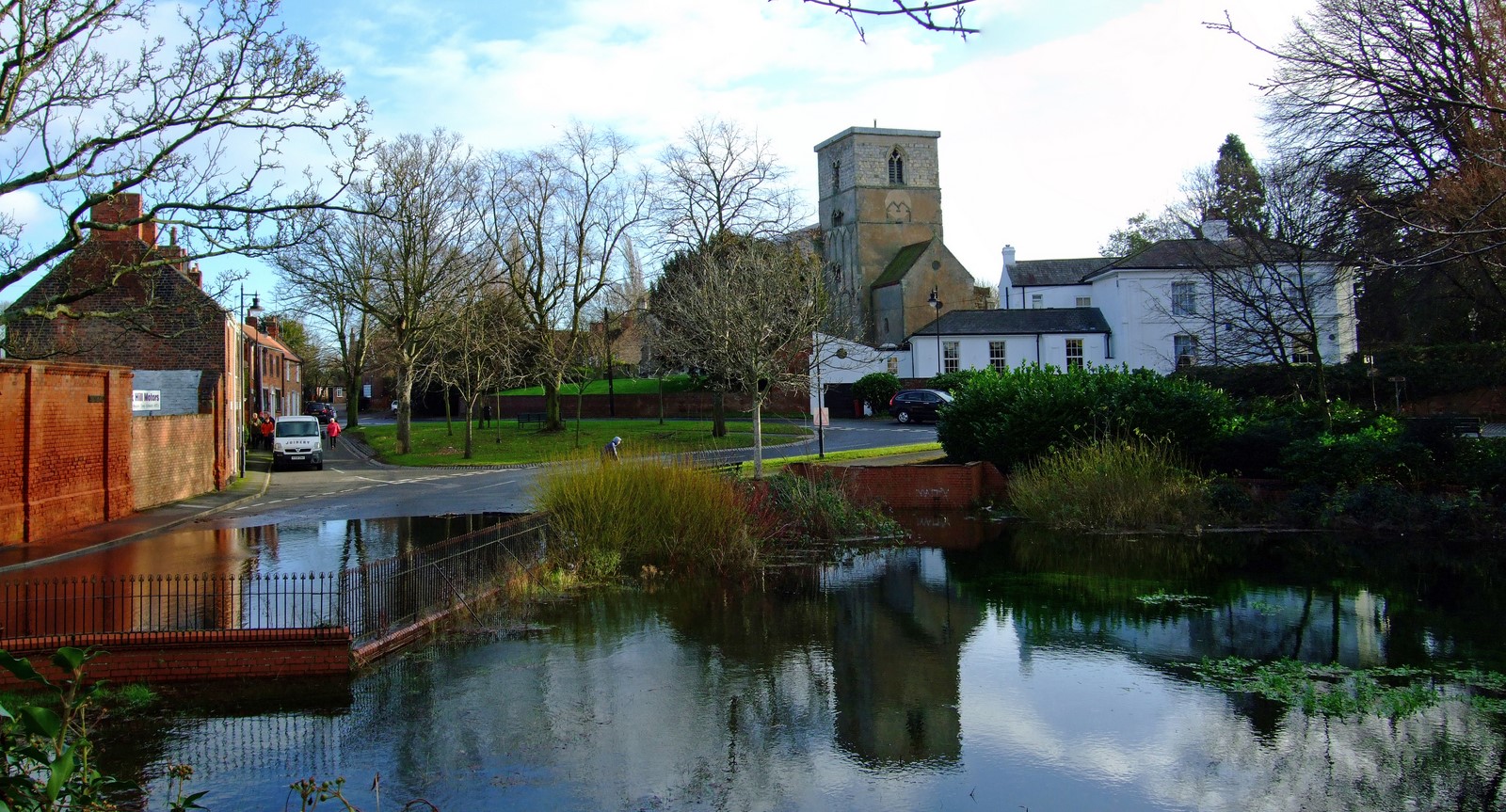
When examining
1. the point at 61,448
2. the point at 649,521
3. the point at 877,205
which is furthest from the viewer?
the point at 877,205

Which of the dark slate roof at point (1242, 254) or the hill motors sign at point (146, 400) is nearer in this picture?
the dark slate roof at point (1242, 254)

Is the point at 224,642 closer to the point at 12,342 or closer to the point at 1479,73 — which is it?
the point at 12,342

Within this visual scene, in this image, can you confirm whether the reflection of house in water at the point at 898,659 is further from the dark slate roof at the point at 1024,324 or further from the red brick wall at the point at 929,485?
the dark slate roof at the point at 1024,324

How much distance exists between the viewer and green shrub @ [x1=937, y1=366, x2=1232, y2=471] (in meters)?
21.0

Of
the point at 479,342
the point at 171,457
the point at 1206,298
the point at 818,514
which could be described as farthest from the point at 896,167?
the point at 818,514

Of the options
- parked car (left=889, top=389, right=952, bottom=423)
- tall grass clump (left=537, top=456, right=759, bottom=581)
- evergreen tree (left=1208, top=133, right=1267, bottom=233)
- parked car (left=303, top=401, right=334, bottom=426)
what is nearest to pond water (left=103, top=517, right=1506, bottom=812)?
tall grass clump (left=537, top=456, right=759, bottom=581)

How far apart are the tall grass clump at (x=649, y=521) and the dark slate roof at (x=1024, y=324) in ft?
131

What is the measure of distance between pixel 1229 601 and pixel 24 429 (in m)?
19.2

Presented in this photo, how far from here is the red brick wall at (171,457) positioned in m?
23.4

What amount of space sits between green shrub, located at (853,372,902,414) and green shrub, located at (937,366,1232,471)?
86.2 ft

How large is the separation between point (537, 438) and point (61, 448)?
24585 millimetres

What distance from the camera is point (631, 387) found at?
6825 cm

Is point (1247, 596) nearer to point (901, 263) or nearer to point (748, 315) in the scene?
point (748, 315)

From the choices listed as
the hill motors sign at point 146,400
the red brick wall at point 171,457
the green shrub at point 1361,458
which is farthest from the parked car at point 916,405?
the hill motors sign at point 146,400
